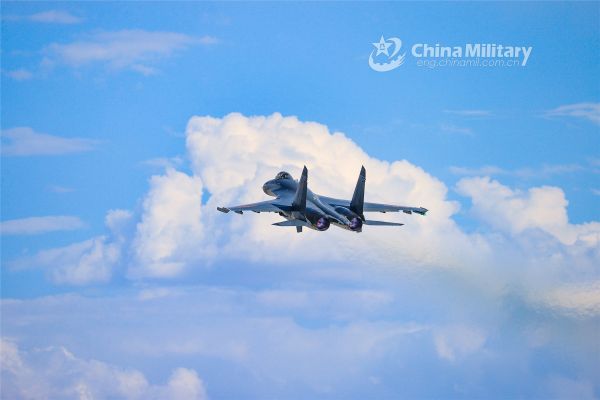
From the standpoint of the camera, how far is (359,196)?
285 ft

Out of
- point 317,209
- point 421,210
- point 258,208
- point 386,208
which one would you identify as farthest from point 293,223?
point 421,210

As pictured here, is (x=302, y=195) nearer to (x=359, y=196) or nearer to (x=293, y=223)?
(x=293, y=223)

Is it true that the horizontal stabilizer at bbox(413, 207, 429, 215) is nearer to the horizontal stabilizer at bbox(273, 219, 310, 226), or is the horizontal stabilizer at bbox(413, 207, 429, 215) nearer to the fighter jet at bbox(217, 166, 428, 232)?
the fighter jet at bbox(217, 166, 428, 232)

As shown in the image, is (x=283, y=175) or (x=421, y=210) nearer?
(x=421, y=210)

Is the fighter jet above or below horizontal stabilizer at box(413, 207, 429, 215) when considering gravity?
below

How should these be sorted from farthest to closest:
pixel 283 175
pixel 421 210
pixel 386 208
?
pixel 283 175
pixel 421 210
pixel 386 208

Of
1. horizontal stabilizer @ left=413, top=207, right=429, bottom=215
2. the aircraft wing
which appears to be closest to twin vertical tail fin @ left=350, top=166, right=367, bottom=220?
the aircraft wing

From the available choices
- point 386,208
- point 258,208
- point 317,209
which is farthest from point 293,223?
point 386,208

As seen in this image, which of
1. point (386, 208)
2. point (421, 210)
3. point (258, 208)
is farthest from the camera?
point (421, 210)

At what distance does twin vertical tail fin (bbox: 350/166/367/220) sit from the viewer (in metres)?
87.0

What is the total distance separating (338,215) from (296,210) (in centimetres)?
346

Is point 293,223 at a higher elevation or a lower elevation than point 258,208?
lower

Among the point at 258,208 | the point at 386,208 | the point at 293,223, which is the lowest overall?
the point at 293,223

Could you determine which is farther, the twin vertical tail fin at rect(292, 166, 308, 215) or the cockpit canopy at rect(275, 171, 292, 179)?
the cockpit canopy at rect(275, 171, 292, 179)
